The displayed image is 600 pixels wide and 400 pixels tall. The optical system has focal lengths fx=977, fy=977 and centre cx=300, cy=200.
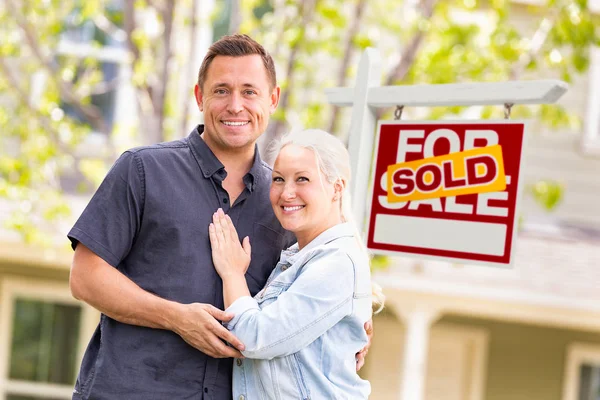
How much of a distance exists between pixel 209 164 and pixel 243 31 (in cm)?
382

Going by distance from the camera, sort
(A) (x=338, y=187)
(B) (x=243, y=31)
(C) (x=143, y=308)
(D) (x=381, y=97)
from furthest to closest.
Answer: (B) (x=243, y=31) → (D) (x=381, y=97) → (A) (x=338, y=187) → (C) (x=143, y=308)

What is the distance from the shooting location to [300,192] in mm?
2801

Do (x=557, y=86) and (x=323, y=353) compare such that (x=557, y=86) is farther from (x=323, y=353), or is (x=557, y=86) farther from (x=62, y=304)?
(x=62, y=304)

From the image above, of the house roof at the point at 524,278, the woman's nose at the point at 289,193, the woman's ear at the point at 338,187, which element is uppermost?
the woman's ear at the point at 338,187

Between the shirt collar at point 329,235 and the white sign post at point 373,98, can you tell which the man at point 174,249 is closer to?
the shirt collar at point 329,235

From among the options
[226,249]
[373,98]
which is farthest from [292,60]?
[226,249]

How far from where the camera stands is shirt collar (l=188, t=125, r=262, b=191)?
298 cm

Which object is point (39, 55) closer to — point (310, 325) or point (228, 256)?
point (228, 256)

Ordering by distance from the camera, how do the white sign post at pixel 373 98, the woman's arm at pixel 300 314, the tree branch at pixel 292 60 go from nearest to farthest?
1. the woman's arm at pixel 300 314
2. the white sign post at pixel 373 98
3. the tree branch at pixel 292 60

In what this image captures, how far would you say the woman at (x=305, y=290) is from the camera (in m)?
2.66

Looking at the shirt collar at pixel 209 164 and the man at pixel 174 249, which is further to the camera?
the shirt collar at pixel 209 164

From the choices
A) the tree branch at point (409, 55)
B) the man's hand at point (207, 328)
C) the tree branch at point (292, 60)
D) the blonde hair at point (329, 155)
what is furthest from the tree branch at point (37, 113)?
the man's hand at point (207, 328)

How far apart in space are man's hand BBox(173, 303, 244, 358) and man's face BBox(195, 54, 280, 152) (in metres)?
0.54

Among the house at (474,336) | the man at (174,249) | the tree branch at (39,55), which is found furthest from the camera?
the house at (474,336)
